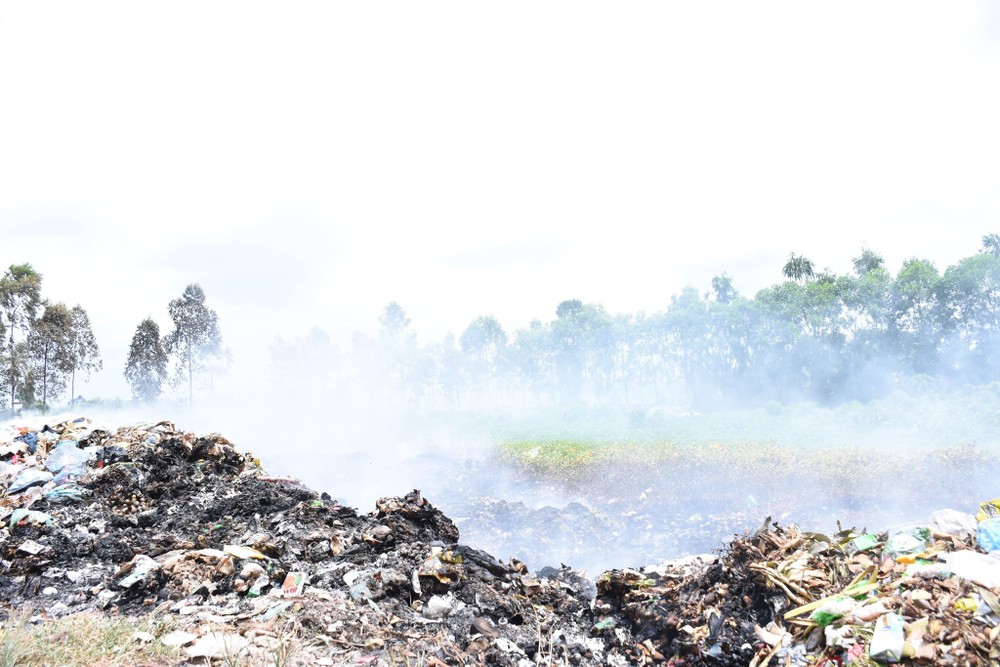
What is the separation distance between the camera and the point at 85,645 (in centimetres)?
334

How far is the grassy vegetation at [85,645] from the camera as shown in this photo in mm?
3047

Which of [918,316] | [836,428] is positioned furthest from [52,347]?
[918,316]

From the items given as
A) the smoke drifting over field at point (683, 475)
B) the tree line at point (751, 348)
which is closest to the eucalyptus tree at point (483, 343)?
the tree line at point (751, 348)

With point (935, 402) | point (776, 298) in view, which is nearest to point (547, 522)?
point (935, 402)

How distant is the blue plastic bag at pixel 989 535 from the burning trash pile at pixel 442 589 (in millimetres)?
17

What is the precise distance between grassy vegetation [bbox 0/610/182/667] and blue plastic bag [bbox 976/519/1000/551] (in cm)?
565

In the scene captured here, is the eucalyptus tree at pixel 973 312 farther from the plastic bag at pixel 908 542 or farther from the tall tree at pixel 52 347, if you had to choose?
the tall tree at pixel 52 347

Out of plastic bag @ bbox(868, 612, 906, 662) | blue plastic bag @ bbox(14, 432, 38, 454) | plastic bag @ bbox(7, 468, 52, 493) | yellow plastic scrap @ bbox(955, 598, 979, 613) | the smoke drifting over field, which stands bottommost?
the smoke drifting over field

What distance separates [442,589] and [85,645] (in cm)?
267

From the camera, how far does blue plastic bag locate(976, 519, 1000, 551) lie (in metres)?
3.76

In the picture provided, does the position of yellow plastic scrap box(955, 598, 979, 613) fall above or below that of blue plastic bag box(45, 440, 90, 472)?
below

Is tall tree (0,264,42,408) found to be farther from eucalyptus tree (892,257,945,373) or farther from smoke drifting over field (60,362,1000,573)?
eucalyptus tree (892,257,945,373)

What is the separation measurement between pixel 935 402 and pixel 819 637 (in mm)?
22407

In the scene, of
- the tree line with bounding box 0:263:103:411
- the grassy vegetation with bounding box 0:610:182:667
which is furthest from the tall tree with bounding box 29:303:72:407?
the grassy vegetation with bounding box 0:610:182:667
